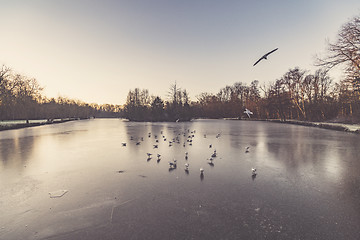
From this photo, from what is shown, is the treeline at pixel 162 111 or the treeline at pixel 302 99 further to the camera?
the treeline at pixel 162 111

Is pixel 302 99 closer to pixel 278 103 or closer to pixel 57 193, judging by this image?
pixel 278 103

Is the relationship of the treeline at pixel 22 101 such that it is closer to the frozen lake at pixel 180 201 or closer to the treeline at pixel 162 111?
the treeline at pixel 162 111

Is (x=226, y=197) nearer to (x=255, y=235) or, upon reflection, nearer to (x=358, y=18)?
(x=255, y=235)

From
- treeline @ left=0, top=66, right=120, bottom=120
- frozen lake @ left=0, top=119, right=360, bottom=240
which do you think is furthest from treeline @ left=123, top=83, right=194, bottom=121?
frozen lake @ left=0, top=119, right=360, bottom=240

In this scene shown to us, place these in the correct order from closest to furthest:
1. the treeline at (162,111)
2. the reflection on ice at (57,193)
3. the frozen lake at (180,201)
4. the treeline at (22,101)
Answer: the frozen lake at (180,201), the reflection on ice at (57,193), the treeline at (22,101), the treeline at (162,111)

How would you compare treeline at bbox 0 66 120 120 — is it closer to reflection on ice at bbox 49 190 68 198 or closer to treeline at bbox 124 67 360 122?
treeline at bbox 124 67 360 122

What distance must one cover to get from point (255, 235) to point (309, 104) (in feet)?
176

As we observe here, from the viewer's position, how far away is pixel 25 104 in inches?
1553

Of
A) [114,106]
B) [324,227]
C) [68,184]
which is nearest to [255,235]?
[324,227]

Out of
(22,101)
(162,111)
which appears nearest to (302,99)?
(162,111)


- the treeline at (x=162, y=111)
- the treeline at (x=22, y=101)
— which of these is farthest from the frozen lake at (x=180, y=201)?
the treeline at (x=162, y=111)

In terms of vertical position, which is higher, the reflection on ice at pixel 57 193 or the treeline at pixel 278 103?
the treeline at pixel 278 103

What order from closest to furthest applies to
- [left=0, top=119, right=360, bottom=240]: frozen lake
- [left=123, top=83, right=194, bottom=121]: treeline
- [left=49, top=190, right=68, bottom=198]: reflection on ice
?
[left=0, top=119, right=360, bottom=240]: frozen lake
[left=49, top=190, right=68, bottom=198]: reflection on ice
[left=123, top=83, right=194, bottom=121]: treeline

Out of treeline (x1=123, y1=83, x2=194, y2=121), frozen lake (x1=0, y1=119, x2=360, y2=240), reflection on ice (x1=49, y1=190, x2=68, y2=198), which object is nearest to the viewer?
frozen lake (x1=0, y1=119, x2=360, y2=240)
